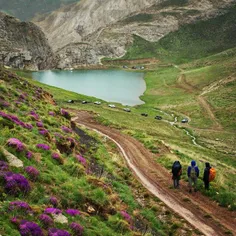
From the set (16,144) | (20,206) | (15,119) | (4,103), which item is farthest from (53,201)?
(4,103)

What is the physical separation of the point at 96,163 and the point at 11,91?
476 inches

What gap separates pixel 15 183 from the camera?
13.6 meters

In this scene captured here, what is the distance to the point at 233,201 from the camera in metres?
21.8

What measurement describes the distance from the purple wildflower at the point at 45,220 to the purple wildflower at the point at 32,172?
3.29m

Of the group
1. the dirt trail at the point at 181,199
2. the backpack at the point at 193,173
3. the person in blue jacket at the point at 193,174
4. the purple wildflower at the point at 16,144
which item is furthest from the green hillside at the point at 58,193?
the backpack at the point at 193,173

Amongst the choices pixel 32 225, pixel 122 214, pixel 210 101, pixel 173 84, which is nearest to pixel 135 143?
pixel 122 214

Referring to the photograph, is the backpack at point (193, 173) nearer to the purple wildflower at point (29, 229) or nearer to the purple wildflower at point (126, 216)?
the purple wildflower at point (126, 216)

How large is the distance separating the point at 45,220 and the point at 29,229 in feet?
3.76

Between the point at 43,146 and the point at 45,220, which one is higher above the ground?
the point at 43,146

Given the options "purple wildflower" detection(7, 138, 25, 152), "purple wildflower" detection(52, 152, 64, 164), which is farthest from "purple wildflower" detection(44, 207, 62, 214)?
"purple wildflower" detection(52, 152, 64, 164)

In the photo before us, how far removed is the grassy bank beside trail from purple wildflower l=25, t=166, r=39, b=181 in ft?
44.0

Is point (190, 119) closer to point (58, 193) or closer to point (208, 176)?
point (208, 176)

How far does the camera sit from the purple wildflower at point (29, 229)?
1094 centimetres

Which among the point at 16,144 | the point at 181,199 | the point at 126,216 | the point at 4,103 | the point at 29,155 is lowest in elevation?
the point at 181,199
